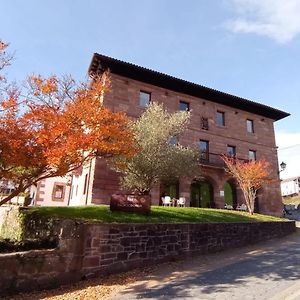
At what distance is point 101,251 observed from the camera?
8.96 metres

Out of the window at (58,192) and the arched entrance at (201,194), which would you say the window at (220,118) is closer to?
the arched entrance at (201,194)

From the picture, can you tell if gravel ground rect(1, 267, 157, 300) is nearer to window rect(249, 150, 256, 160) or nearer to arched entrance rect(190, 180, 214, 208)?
arched entrance rect(190, 180, 214, 208)

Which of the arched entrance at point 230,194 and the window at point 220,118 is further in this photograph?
the window at point 220,118

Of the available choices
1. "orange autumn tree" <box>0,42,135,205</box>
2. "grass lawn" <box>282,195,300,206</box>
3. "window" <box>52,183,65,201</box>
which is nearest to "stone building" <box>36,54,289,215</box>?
"window" <box>52,183,65,201</box>

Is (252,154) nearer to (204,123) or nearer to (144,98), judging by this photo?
(204,123)

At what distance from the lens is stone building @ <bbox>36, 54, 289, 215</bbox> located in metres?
21.2

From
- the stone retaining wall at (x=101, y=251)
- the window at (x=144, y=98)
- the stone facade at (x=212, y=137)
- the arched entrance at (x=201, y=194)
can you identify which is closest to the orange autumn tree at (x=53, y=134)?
the stone retaining wall at (x=101, y=251)

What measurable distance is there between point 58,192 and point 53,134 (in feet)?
76.2

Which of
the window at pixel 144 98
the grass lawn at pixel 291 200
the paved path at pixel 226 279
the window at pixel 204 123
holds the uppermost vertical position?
the window at pixel 144 98

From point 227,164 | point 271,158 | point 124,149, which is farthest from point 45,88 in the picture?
point 271,158

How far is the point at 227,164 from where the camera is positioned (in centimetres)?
2317

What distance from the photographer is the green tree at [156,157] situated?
14312mm

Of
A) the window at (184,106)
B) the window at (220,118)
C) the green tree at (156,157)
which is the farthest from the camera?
the window at (220,118)

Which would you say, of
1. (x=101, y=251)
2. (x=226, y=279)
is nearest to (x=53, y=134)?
(x=101, y=251)
